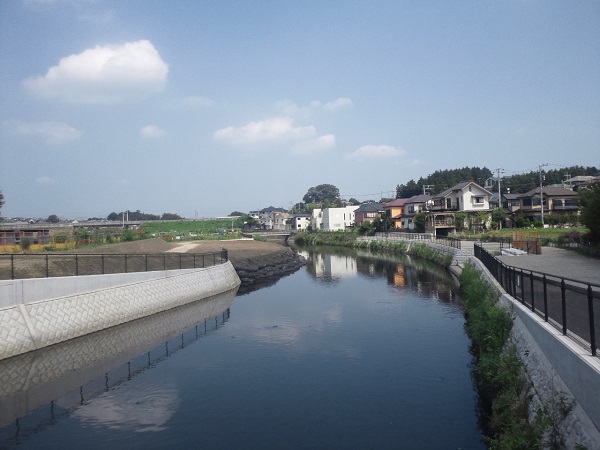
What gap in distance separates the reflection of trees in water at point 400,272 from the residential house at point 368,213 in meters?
34.7

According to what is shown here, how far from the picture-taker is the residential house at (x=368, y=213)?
9275 centimetres

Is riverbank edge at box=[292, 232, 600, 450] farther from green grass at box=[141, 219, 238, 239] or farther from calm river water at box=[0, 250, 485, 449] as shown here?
green grass at box=[141, 219, 238, 239]

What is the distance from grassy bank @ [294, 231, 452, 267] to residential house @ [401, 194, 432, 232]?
833cm

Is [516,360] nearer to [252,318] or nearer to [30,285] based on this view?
[252,318]

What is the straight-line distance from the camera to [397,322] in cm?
2133

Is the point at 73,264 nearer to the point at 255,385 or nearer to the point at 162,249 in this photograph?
the point at 255,385

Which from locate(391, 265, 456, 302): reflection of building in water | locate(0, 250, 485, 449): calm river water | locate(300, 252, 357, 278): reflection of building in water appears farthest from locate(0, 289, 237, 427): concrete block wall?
locate(300, 252, 357, 278): reflection of building in water

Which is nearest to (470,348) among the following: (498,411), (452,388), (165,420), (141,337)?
(452,388)

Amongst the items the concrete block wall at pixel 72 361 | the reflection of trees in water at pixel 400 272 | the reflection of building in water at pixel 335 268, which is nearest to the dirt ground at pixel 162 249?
the reflection of building in water at pixel 335 268

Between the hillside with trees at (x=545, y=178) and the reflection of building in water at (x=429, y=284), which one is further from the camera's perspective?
the hillside with trees at (x=545, y=178)

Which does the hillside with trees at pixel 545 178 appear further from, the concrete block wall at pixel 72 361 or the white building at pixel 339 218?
the concrete block wall at pixel 72 361

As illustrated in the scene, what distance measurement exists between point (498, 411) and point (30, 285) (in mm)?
16412

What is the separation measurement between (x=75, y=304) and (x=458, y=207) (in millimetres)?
56210

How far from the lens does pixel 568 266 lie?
75.5ft
